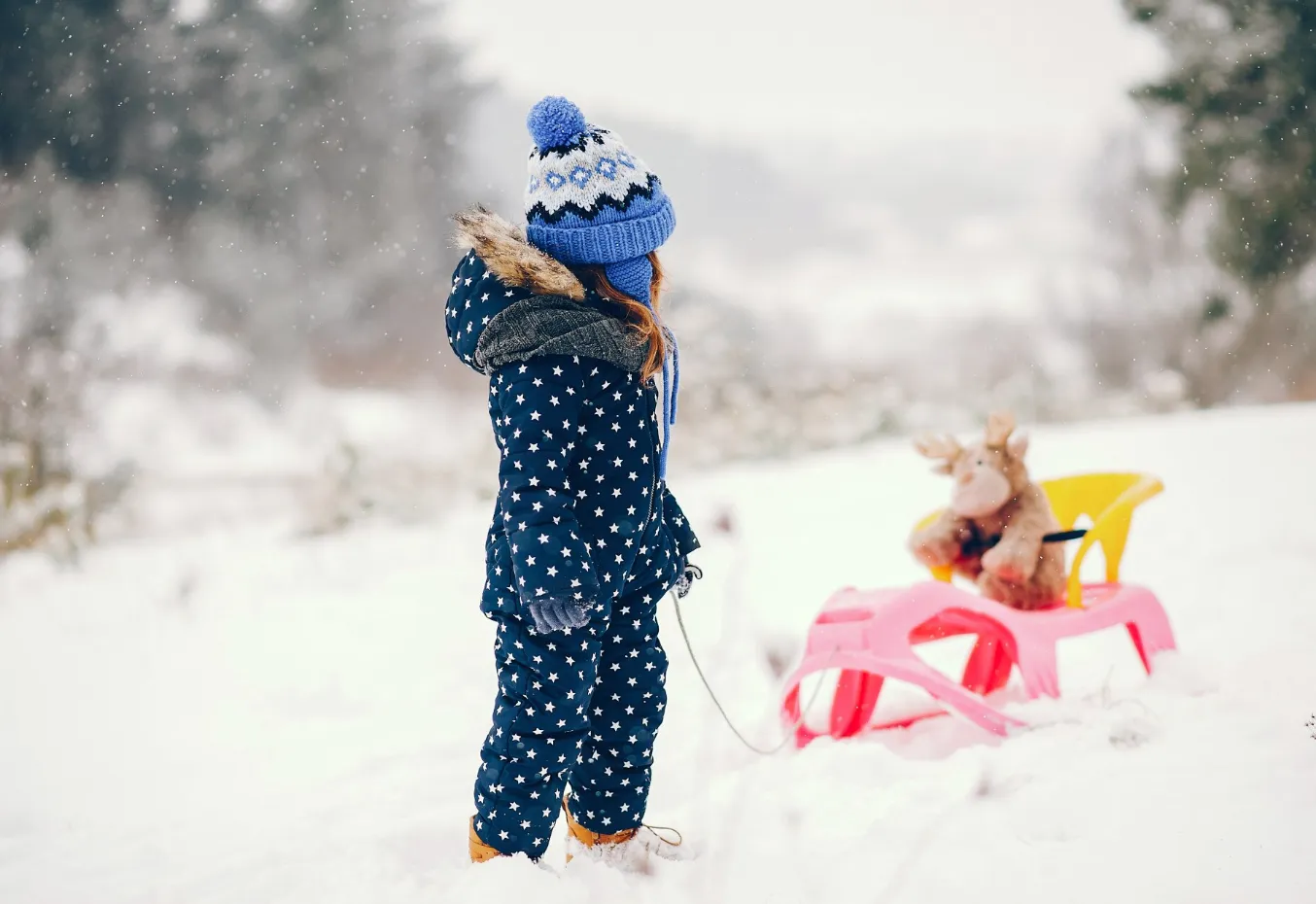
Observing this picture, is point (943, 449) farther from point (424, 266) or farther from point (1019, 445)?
point (424, 266)

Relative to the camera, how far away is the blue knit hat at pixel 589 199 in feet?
5.26

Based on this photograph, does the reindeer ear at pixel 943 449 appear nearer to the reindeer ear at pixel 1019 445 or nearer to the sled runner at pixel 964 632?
the reindeer ear at pixel 1019 445

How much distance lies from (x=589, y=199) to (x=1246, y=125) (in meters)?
7.06

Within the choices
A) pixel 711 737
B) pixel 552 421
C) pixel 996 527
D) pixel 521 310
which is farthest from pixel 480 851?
pixel 996 527

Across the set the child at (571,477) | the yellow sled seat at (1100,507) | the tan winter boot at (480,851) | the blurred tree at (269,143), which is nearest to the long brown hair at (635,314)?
the child at (571,477)

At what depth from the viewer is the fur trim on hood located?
1.56m

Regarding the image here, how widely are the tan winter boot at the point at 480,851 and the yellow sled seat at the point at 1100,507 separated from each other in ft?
4.80

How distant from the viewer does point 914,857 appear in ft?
5.28

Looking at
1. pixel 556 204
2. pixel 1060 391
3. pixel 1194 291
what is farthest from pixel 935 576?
pixel 1194 291

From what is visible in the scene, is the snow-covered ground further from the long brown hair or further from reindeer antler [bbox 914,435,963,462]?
the long brown hair

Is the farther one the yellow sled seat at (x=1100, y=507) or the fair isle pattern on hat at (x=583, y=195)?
the yellow sled seat at (x=1100, y=507)

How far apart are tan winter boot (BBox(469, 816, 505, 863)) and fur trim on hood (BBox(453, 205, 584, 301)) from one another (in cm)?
89

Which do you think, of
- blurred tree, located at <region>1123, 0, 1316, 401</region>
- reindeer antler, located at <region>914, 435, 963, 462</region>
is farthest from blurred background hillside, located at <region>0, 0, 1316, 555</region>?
reindeer antler, located at <region>914, 435, 963, 462</region>

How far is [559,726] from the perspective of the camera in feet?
5.16
